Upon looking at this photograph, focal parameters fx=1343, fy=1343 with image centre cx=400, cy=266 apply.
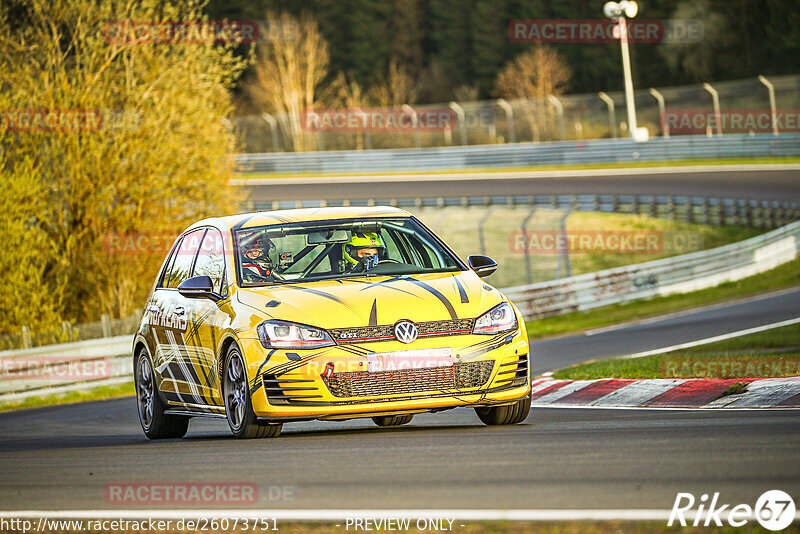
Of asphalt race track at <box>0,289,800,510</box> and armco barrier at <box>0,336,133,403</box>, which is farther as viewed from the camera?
armco barrier at <box>0,336,133,403</box>

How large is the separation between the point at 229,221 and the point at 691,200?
1135 inches

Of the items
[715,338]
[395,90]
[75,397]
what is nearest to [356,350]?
[715,338]

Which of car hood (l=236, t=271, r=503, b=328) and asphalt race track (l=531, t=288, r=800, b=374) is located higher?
car hood (l=236, t=271, r=503, b=328)

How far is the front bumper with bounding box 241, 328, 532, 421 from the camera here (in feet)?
28.0

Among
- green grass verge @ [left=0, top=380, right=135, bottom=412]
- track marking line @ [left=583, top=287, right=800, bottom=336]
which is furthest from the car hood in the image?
track marking line @ [left=583, top=287, right=800, bottom=336]

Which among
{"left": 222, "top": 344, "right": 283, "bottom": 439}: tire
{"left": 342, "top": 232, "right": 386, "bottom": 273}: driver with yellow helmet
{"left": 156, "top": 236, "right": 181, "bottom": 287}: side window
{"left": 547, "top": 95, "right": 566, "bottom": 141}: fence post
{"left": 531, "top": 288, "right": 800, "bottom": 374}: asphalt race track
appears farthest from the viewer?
{"left": 547, "top": 95, "right": 566, "bottom": 141}: fence post

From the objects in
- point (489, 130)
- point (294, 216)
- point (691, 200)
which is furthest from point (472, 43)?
point (294, 216)

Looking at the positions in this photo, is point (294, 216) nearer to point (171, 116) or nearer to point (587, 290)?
point (171, 116)

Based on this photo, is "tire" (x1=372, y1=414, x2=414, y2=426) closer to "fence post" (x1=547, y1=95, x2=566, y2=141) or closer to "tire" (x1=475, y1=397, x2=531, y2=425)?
"tire" (x1=475, y1=397, x2=531, y2=425)

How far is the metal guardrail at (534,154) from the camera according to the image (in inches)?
1832

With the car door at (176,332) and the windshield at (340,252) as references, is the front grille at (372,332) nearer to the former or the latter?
the windshield at (340,252)

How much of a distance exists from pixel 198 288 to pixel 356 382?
1547mm

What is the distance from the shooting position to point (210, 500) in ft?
21.2

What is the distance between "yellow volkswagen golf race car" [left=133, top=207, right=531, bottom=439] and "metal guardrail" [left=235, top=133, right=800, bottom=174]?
34295 millimetres
